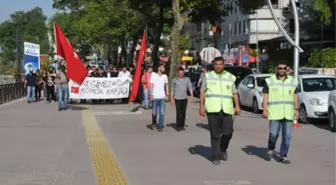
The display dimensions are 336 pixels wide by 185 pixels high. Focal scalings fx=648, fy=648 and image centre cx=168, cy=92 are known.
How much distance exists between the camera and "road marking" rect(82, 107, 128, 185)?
30.1 feet

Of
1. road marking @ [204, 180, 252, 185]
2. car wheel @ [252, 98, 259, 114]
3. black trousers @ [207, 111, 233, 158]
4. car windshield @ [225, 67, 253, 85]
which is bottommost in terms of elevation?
road marking @ [204, 180, 252, 185]

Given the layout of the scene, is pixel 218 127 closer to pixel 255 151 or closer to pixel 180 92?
pixel 255 151

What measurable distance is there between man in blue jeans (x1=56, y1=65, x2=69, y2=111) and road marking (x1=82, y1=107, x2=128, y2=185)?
657 cm

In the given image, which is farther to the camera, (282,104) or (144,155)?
(144,155)

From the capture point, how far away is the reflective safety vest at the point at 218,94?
10.4m

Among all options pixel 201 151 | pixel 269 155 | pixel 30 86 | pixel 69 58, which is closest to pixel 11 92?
pixel 30 86

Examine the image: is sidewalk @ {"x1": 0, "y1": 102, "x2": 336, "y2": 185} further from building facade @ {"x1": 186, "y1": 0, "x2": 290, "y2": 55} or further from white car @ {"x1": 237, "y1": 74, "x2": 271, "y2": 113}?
building facade @ {"x1": 186, "y1": 0, "x2": 290, "y2": 55}

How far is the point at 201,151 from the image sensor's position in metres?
12.1

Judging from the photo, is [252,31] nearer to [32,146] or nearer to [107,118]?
[107,118]

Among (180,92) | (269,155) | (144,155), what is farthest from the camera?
(180,92)

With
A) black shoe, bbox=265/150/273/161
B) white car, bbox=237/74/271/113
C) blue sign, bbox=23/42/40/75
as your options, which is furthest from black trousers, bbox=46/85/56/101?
black shoe, bbox=265/150/273/161

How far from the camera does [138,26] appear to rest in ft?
155

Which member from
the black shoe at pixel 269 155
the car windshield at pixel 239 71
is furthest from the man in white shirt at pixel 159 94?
the car windshield at pixel 239 71

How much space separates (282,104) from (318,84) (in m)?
9.30
